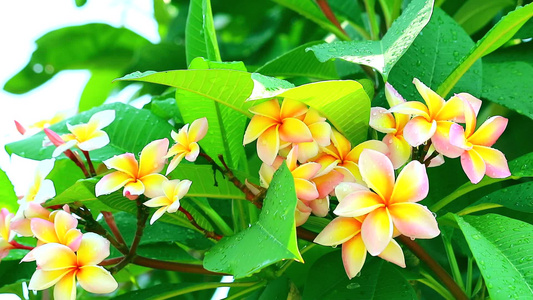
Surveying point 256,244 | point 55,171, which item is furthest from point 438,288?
point 55,171

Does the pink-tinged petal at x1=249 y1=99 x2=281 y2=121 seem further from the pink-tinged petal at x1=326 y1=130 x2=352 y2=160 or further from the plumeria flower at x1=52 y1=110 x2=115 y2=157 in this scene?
the plumeria flower at x1=52 y1=110 x2=115 y2=157

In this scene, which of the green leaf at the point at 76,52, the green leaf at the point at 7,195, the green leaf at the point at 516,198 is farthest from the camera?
the green leaf at the point at 76,52

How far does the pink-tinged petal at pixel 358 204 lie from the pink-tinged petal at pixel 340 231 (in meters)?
0.03

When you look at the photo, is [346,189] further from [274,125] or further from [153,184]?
[153,184]

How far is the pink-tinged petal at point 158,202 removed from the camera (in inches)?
23.7

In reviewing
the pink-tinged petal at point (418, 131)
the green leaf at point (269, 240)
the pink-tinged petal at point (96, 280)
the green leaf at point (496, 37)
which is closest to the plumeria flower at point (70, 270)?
the pink-tinged petal at point (96, 280)

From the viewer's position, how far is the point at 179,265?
2.38ft

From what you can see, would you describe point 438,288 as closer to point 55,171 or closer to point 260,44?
point 55,171

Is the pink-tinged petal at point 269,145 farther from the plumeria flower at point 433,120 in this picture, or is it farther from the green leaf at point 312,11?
the green leaf at point 312,11

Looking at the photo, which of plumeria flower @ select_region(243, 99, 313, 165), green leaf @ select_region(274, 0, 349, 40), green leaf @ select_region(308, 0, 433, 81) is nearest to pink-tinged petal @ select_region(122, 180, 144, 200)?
plumeria flower @ select_region(243, 99, 313, 165)

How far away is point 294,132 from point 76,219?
236 mm

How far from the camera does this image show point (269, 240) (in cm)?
51

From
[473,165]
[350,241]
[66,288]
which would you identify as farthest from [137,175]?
[473,165]

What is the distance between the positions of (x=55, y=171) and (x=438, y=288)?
1.81 ft
